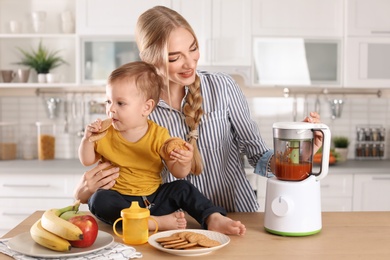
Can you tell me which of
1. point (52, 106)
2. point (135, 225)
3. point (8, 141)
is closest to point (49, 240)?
point (135, 225)

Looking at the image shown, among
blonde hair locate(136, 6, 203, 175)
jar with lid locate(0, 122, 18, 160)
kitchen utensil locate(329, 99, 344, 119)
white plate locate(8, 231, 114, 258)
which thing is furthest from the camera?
kitchen utensil locate(329, 99, 344, 119)

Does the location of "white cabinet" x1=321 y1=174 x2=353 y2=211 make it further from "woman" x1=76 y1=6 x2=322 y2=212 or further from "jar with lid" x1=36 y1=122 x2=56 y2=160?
"jar with lid" x1=36 y1=122 x2=56 y2=160

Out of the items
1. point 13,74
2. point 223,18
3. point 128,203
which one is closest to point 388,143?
point 223,18

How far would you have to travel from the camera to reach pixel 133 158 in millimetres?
1744

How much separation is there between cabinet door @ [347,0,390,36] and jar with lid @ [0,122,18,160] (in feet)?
8.28

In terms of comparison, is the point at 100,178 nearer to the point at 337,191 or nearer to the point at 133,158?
the point at 133,158

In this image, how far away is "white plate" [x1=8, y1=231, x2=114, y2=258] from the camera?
1394 millimetres

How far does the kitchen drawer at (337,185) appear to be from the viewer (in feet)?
12.3

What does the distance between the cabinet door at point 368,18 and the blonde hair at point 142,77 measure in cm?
247

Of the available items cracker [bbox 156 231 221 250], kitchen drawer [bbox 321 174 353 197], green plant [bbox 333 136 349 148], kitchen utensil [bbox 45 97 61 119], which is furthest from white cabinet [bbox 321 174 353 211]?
cracker [bbox 156 231 221 250]

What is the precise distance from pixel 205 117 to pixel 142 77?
0.45 m

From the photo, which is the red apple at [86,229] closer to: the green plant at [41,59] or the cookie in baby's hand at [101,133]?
the cookie in baby's hand at [101,133]

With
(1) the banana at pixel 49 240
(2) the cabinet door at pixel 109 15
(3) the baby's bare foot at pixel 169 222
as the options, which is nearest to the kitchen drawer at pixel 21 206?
(2) the cabinet door at pixel 109 15

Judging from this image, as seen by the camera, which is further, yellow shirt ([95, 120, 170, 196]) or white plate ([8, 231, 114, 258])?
yellow shirt ([95, 120, 170, 196])
